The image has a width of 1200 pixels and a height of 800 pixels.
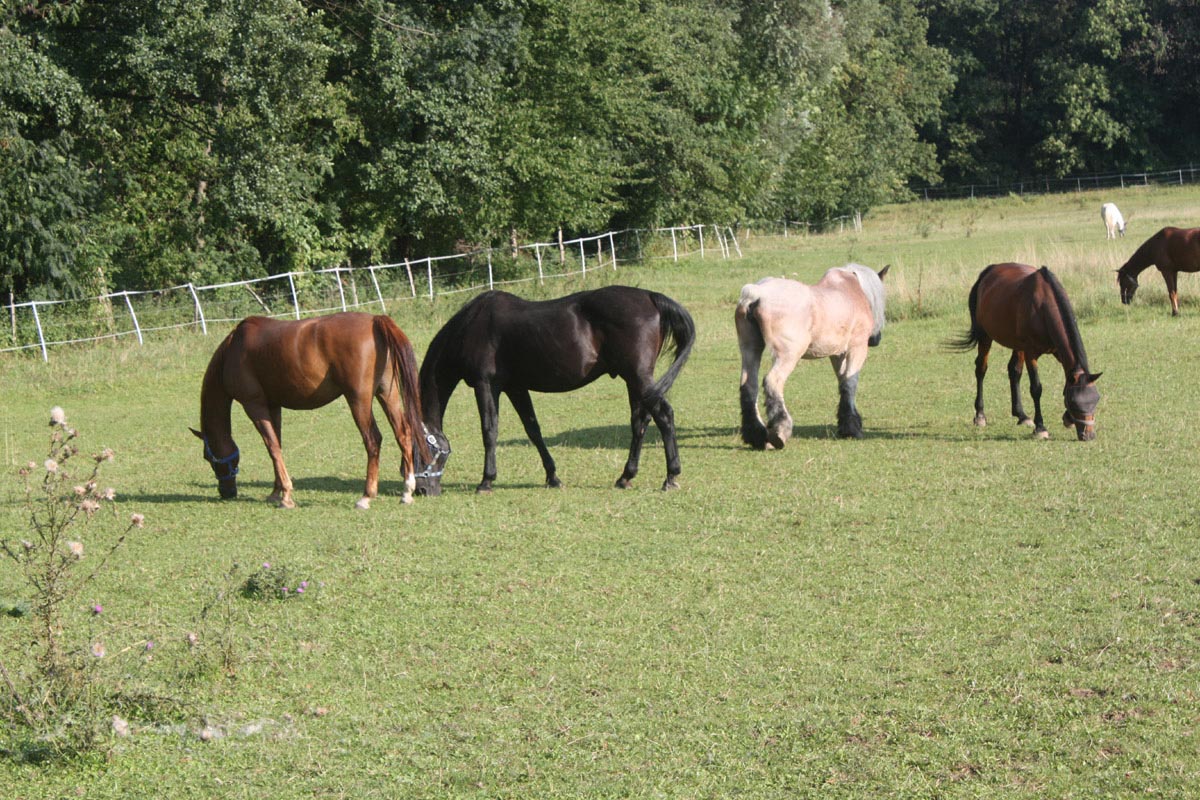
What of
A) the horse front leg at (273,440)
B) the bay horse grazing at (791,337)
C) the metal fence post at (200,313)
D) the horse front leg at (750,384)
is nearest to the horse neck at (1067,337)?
the bay horse grazing at (791,337)

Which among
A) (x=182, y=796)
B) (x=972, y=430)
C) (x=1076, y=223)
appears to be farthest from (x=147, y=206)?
(x=1076, y=223)

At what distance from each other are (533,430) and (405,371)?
4.74ft

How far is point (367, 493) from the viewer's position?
964 centimetres

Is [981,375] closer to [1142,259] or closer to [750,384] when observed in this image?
[750,384]

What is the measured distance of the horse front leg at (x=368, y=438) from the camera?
9453 millimetres

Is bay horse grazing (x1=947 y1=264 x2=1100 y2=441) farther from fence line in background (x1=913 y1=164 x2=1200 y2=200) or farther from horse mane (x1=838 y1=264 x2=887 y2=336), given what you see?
fence line in background (x1=913 y1=164 x2=1200 y2=200)

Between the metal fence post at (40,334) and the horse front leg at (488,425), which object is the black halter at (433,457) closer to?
the horse front leg at (488,425)

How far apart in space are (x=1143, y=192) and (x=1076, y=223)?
15820 millimetres

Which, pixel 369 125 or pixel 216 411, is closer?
pixel 216 411

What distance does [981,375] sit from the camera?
40.9 ft

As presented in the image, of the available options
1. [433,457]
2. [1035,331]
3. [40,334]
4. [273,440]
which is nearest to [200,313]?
[40,334]

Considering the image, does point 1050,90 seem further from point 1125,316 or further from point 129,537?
point 129,537

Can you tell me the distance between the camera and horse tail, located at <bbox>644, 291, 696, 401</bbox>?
31.5 feet

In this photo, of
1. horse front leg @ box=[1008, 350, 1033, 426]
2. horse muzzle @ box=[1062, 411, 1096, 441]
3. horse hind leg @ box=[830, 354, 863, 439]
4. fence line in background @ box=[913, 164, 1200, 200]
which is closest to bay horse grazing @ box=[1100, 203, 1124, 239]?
horse front leg @ box=[1008, 350, 1033, 426]
